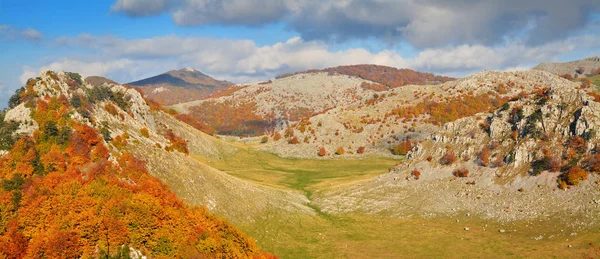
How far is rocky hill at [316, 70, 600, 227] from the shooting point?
53.8 m

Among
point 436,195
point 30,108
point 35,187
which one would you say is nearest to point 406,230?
point 436,195

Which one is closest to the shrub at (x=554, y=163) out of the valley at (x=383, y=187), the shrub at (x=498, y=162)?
the valley at (x=383, y=187)

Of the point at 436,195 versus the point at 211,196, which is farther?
the point at 436,195

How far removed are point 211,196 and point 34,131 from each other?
27.7 meters

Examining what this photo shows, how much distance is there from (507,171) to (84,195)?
2555 inches

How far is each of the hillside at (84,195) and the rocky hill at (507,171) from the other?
33.4 meters

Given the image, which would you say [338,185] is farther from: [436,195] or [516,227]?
[516,227]

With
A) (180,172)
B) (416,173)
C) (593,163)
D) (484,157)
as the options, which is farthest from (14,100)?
(593,163)

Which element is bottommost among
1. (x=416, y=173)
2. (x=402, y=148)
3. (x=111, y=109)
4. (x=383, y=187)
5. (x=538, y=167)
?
(x=383, y=187)

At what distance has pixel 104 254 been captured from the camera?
3509cm

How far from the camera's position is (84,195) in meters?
42.2

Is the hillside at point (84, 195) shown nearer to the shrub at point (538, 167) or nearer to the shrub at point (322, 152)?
the shrub at point (538, 167)

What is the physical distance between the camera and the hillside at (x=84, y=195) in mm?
36406

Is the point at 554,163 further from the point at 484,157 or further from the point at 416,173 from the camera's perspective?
the point at 416,173
